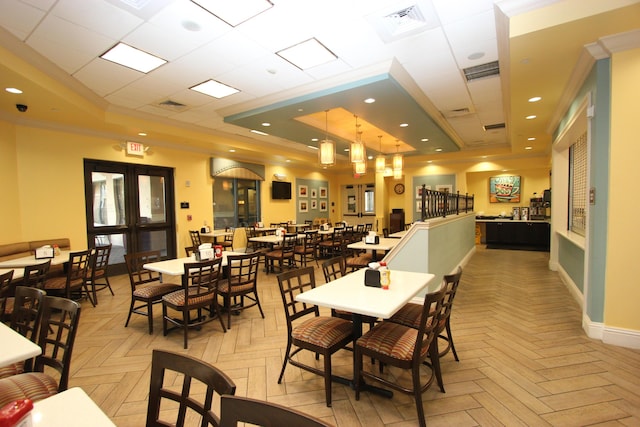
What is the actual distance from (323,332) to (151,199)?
6.11 metres

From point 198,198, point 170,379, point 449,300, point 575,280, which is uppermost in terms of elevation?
point 198,198

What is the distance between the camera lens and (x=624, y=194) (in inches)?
114

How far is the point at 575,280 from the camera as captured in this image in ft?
14.7

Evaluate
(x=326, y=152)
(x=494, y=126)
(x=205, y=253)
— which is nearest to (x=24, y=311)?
(x=205, y=253)

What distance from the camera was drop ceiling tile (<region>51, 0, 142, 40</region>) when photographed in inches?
99.7

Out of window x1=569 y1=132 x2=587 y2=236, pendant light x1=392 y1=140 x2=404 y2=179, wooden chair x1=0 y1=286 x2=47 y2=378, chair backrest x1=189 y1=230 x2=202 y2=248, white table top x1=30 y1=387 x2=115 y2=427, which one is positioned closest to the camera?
white table top x1=30 y1=387 x2=115 y2=427

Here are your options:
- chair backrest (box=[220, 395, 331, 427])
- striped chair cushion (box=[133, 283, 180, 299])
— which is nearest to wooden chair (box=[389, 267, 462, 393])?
chair backrest (box=[220, 395, 331, 427])

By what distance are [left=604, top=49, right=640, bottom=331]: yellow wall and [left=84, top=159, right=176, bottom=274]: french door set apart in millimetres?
7584

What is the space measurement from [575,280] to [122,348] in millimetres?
5931

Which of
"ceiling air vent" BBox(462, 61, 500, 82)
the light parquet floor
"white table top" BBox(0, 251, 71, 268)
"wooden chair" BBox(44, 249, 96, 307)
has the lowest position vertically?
the light parquet floor

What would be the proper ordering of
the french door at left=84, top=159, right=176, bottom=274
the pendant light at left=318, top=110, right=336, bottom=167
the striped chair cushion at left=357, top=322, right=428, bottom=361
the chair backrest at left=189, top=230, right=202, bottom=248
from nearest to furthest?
the striped chair cushion at left=357, top=322, right=428, bottom=361
the pendant light at left=318, top=110, right=336, bottom=167
the french door at left=84, top=159, right=176, bottom=274
the chair backrest at left=189, top=230, right=202, bottom=248

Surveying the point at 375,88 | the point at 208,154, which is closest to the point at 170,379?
the point at 375,88

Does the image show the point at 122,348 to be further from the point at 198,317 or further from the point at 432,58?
the point at 432,58

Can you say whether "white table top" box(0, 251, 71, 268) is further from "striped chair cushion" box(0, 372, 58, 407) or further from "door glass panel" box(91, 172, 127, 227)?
"striped chair cushion" box(0, 372, 58, 407)
